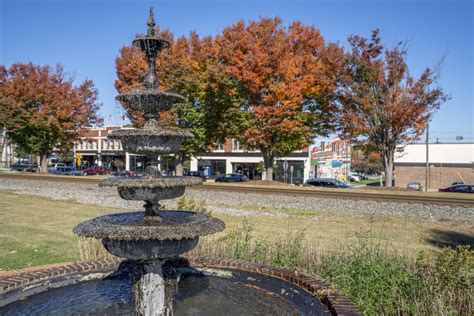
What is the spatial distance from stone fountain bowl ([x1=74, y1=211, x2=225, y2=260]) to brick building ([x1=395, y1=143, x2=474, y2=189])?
168 ft

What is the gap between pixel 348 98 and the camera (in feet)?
88.6

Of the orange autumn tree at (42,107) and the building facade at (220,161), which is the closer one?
the orange autumn tree at (42,107)

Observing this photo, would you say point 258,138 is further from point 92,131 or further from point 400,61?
point 92,131

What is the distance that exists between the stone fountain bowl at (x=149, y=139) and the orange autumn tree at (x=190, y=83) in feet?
89.7

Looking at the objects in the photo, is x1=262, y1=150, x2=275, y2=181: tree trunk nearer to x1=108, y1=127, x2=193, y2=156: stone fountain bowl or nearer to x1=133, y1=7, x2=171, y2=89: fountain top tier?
x1=133, y1=7, x2=171, y2=89: fountain top tier

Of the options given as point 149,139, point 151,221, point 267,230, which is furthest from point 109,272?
point 267,230

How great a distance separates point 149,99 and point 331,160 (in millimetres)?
65828

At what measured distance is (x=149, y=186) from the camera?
486 centimetres

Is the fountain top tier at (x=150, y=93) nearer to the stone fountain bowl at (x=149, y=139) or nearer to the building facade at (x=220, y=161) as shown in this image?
the stone fountain bowl at (x=149, y=139)

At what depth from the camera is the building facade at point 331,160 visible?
5938 centimetres

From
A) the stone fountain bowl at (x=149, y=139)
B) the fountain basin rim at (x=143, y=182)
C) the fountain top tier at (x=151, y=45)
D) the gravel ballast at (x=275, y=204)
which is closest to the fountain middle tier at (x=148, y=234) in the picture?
the fountain basin rim at (x=143, y=182)

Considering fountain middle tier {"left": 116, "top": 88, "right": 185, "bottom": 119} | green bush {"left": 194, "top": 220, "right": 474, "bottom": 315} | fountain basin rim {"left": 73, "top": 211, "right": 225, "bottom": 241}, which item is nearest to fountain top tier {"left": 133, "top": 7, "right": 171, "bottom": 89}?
fountain middle tier {"left": 116, "top": 88, "right": 185, "bottom": 119}

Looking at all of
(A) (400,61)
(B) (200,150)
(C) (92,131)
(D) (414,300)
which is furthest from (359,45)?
(C) (92,131)

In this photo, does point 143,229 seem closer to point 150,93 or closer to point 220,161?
point 150,93
